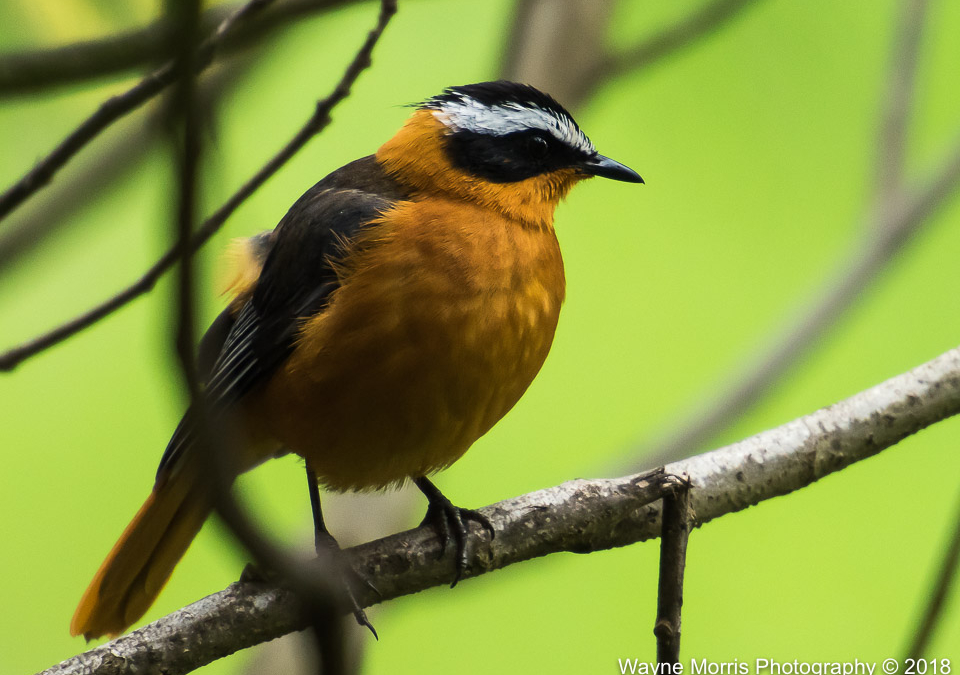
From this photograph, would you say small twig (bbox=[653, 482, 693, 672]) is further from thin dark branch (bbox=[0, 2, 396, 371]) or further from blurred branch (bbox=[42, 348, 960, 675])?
thin dark branch (bbox=[0, 2, 396, 371])

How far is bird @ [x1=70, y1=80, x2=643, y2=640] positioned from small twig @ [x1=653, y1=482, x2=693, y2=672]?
27.1 inches

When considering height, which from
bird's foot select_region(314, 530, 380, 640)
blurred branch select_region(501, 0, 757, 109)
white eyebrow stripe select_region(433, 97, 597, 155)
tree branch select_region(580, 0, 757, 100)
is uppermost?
blurred branch select_region(501, 0, 757, 109)

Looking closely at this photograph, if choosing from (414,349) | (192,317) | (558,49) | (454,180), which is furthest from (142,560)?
(558,49)

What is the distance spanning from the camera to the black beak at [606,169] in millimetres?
3744

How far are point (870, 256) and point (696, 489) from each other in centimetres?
231

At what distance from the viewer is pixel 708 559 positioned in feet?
20.5

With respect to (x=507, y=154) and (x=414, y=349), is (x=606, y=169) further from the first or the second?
(x=414, y=349)

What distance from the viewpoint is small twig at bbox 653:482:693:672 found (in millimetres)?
2301

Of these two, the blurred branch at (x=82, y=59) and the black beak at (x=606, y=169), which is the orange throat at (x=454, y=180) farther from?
the blurred branch at (x=82, y=59)

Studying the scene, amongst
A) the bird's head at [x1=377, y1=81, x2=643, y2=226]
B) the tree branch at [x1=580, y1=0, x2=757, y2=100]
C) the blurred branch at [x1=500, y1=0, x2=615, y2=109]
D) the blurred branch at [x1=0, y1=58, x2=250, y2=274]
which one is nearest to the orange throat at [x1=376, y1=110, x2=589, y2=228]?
the bird's head at [x1=377, y1=81, x2=643, y2=226]

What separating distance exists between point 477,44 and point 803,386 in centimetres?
326

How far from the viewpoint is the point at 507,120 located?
3611mm

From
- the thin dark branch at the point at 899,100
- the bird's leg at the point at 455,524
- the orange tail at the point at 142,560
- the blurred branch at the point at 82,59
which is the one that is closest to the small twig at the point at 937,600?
the bird's leg at the point at 455,524

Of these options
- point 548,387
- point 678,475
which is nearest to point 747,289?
point 548,387
